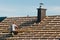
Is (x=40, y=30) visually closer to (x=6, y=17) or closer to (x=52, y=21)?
(x=52, y=21)

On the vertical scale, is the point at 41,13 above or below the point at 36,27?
above

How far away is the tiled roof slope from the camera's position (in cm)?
3450

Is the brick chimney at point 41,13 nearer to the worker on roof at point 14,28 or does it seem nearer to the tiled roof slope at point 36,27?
the tiled roof slope at point 36,27

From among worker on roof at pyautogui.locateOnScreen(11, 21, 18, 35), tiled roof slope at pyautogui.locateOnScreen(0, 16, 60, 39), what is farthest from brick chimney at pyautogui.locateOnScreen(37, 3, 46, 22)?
worker on roof at pyautogui.locateOnScreen(11, 21, 18, 35)

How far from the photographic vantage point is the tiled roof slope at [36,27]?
1358 inches

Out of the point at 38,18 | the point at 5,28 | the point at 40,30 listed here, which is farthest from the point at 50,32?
the point at 5,28

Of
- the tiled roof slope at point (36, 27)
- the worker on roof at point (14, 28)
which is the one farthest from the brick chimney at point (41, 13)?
the worker on roof at point (14, 28)

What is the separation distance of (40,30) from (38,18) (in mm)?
2647

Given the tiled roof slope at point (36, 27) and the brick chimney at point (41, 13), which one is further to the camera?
the brick chimney at point (41, 13)

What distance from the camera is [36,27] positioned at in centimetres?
3603

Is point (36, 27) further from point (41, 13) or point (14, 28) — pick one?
point (14, 28)

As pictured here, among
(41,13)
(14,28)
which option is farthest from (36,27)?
(14,28)

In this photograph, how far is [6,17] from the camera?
4069 cm

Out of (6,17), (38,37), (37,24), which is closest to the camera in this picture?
(38,37)
